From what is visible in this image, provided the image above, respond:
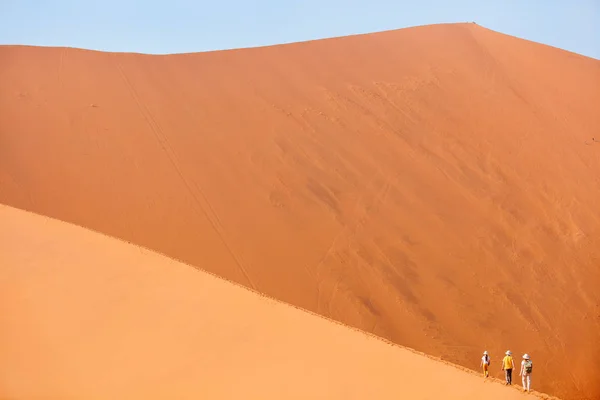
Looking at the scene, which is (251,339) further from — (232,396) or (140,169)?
(140,169)

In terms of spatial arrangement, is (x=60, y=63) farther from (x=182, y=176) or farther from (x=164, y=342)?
(x=164, y=342)

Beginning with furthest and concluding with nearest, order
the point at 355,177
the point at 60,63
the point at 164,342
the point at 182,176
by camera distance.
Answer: the point at 60,63 → the point at 355,177 → the point at 182,176 → the point at 164,342

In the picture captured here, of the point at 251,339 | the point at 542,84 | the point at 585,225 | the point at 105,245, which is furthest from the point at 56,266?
the point at 542,84

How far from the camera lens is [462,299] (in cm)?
1283

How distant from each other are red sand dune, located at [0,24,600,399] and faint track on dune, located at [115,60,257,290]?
2.0 inches

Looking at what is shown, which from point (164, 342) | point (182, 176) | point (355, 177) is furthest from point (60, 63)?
point (164, 342)

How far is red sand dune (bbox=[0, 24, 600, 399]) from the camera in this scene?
12586 millimetres

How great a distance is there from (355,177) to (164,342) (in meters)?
9.32

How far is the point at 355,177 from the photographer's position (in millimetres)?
15797

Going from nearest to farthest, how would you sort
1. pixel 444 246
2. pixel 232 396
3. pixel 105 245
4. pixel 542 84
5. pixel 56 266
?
1. pixel 232 396
2. pixel 56 266
3. pixel 105 245
4. pixel 444 246
5. pixel 542 84

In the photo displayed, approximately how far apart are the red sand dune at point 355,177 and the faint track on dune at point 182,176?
2.0 inches

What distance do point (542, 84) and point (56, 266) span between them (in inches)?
670

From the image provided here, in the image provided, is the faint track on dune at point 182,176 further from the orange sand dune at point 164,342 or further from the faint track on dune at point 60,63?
the orange sand dune at point 164,342

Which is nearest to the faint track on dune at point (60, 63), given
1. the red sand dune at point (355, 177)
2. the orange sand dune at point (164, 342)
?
the red sand dune at point (355, 177)
